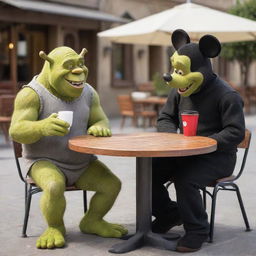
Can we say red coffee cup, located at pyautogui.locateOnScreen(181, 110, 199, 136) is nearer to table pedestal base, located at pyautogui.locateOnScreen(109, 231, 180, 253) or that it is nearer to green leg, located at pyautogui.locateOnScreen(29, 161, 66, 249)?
table pedestal base, located at pyautogui.locateOnScreen(109, 231, 180, 253)

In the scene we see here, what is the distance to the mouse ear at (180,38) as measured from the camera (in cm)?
533

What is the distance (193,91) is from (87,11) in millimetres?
12266

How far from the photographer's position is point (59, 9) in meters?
15.0

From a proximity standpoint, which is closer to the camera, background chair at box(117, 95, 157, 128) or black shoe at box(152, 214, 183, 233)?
black shoe at box(152, 214, 183, 233)

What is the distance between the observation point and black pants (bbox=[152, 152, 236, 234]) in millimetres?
4714

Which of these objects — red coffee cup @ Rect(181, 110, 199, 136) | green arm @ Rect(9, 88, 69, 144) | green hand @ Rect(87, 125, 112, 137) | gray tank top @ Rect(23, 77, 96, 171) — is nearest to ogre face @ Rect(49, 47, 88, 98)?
gray tank top @ Rect(23, 77, 96, 171)

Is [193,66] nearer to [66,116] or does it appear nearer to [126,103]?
[66,116]

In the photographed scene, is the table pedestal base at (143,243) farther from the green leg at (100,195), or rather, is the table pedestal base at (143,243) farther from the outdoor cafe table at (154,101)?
the outdoor cafe table at (154,101)

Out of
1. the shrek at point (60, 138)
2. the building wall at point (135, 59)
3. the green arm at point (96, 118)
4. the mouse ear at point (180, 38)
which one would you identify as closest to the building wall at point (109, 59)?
the building wall at point (135, 59)

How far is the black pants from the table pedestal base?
0.19 m

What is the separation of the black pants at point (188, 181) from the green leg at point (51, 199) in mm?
797

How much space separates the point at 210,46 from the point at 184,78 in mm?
349

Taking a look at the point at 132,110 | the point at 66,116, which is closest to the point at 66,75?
the point at 66,116

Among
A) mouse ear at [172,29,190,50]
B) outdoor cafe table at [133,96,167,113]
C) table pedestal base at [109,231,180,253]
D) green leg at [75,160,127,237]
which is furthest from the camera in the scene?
outdoor cafe table at [133,96,167,113]
